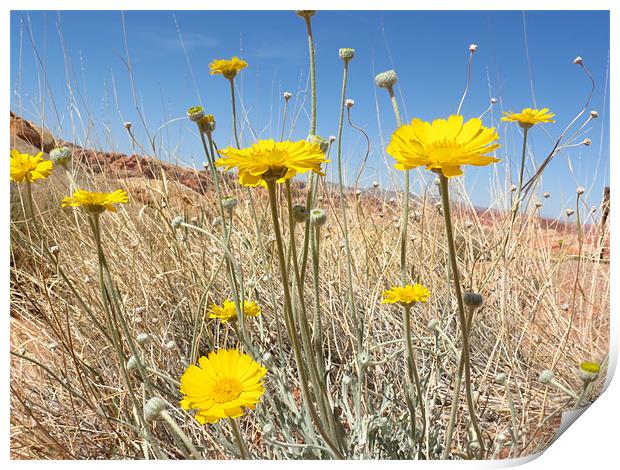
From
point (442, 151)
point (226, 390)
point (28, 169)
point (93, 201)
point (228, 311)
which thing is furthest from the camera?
point (228, 311)

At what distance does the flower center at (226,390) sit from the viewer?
0.70 meters

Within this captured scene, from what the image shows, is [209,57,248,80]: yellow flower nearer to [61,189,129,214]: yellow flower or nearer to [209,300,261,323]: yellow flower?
[61,189,129,214]: yellow flower

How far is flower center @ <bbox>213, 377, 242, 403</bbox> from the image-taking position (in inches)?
27.4

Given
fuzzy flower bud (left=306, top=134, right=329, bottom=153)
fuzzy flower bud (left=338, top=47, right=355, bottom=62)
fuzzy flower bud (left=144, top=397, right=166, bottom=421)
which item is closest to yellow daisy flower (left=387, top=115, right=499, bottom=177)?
fuzzy flower bud (left=306, top=134, right=329, bottom=153)

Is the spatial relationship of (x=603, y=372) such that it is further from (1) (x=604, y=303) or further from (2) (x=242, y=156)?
(2) (x=242, y=156)

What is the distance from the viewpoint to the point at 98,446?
1058 mm

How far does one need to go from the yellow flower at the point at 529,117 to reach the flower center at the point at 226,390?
2.00ft

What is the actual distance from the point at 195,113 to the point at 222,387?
419 millimetres

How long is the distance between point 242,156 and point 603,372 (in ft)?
2.61

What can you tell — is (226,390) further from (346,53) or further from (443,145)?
(346,53)

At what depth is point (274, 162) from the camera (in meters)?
0.61

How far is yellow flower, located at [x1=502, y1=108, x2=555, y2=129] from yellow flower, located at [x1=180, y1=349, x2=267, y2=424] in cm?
59

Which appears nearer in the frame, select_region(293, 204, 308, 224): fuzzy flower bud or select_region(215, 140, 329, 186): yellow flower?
select_region(215, 140, 329, 186): yellow flower

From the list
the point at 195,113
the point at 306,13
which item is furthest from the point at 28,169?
the point at 306,13
